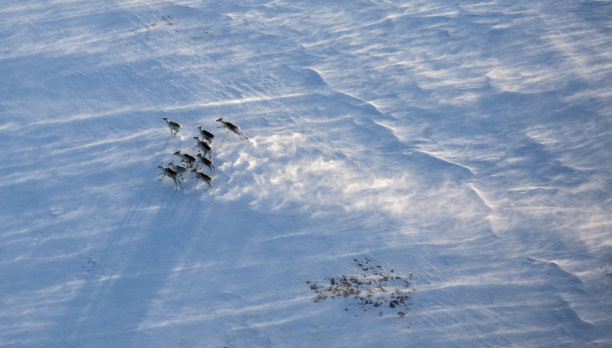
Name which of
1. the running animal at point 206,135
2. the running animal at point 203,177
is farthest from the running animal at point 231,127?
the running animal at point 203,177

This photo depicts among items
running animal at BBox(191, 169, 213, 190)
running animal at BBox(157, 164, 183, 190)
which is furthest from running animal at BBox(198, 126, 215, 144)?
running animal at BBox(157, 164, 183, 190)

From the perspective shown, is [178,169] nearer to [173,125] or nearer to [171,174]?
[171,174]

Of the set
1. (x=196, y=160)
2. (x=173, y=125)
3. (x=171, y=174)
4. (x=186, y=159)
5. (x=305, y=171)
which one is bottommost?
(x=305, y=171)

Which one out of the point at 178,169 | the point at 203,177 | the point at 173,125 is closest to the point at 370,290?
the point at 203,177

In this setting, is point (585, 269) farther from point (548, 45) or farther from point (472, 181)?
point (548, 45)

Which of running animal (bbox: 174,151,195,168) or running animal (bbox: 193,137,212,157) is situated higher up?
running animal (bbox: 193,137,212,157)

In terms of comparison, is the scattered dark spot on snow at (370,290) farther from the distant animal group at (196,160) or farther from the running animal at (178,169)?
the running animal at (178,169)

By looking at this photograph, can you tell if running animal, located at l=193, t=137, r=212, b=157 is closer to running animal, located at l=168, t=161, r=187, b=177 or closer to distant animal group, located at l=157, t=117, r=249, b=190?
distant animal group, located at l=157, t=117, r=249, b=190
